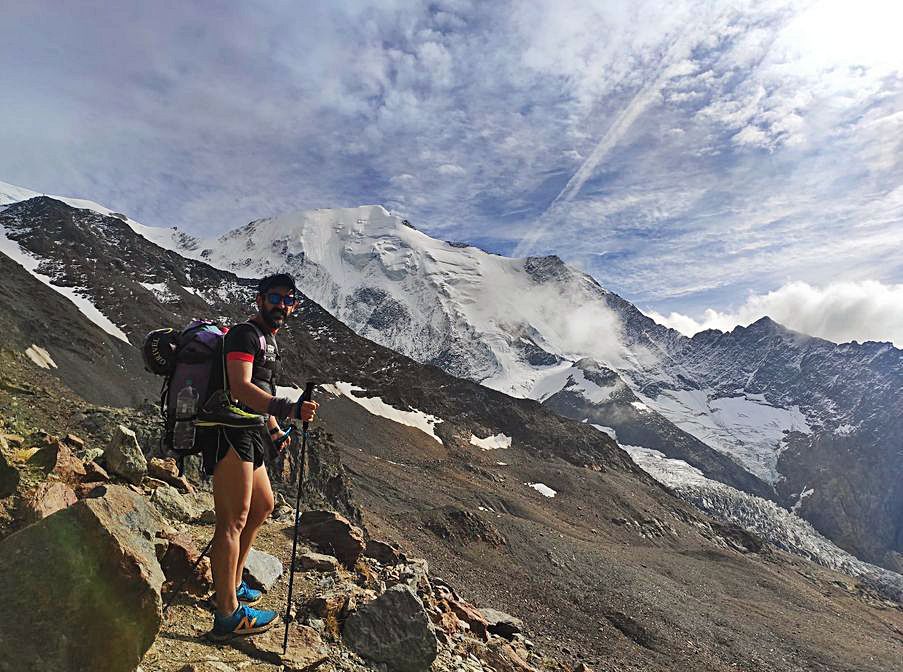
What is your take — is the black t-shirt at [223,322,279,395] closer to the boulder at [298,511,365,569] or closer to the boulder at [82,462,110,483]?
the boulder at [82,462,110,483]

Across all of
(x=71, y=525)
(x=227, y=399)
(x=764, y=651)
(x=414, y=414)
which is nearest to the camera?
(x=71, y=525)

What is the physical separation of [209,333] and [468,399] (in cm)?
10336

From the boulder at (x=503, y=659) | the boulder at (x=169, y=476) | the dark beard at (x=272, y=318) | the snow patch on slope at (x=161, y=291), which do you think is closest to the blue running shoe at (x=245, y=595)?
the dark beard at (x=272, y=318)

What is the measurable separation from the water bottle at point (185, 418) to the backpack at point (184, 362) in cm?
3

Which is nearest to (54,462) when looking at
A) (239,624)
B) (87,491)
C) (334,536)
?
(87,491)

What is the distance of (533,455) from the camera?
92.0 meters

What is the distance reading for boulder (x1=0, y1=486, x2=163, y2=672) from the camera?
2.87 metres

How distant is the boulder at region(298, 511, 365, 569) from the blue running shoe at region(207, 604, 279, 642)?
4.57 m

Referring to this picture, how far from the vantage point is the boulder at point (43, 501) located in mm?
4219

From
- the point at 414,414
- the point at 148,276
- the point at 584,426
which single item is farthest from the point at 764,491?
the point at 148,276

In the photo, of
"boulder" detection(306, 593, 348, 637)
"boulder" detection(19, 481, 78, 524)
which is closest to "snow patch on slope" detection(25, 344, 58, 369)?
"boulder" detection(19, 481, 78, 524)

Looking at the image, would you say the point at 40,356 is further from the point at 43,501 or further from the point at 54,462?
the point at 43,501

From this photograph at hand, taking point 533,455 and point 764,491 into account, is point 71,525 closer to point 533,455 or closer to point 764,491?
point 533,455

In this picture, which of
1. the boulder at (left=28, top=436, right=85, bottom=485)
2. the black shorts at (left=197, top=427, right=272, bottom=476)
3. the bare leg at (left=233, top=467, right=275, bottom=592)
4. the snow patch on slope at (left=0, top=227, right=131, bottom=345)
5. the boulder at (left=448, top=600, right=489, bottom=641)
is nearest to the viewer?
the black shorts at (left=197, top=427, right=272, bottom=476)
